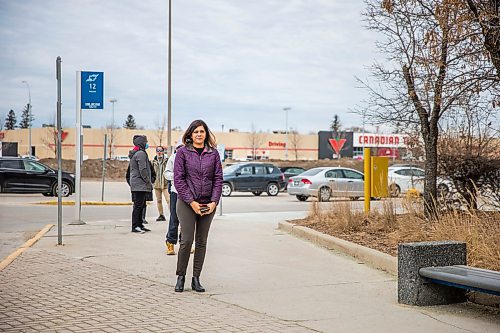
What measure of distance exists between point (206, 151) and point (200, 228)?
913 millimetres

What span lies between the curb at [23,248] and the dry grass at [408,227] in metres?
5.36

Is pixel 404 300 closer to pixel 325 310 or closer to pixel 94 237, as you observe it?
pixel 325 310

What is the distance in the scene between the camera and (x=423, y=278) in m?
7.18

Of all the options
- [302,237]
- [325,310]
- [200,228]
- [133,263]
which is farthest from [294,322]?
[302,237]

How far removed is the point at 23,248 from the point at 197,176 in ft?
16.1

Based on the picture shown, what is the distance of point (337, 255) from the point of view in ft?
35.6

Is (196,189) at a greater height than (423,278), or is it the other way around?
(196,189)

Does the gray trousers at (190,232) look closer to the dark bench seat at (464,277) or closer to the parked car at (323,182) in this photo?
the dark bench seat at (464,277)

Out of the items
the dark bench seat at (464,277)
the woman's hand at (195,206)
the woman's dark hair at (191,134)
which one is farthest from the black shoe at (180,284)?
the dark bench seat at (464,277)

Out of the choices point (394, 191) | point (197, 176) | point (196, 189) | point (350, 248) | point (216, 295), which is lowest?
point (216, 295)

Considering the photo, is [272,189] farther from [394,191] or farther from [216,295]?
[216,295]

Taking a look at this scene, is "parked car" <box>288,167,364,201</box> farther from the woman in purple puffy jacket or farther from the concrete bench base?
the concrete bench base

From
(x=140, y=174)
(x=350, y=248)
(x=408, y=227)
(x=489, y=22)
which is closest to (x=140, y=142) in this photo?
(x=140, y=174)

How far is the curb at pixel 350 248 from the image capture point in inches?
368
